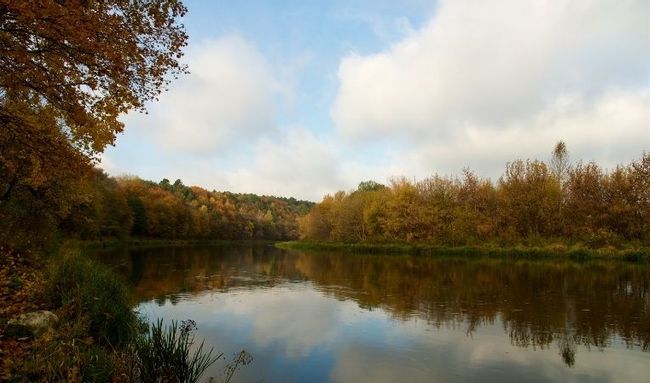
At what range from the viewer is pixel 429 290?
Result: 73.7 feet

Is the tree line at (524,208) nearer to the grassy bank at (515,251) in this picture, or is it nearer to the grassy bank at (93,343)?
the grassy bank at (515,251)

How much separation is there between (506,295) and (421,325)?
7900mm

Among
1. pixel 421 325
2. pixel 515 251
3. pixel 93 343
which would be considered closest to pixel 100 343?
pixel 93 343

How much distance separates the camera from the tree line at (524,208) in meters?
45.9

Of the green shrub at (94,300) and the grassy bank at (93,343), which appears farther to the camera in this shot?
the green shrub at (94,300)

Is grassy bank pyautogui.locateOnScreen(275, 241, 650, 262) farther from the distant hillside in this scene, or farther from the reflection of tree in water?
the distant hillside

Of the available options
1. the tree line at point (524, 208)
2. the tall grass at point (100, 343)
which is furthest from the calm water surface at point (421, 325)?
the tree line at point (524, 208)

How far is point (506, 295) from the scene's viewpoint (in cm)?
2064

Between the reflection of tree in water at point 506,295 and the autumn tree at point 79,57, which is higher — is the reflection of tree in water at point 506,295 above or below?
below

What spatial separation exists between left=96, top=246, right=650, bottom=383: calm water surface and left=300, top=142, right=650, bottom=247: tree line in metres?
21.7

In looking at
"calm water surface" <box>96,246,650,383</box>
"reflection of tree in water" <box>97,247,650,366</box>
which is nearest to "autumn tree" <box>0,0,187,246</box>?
"calm water surface" <box>96,246,650,383</box>

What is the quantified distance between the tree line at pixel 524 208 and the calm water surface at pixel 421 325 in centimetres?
2169

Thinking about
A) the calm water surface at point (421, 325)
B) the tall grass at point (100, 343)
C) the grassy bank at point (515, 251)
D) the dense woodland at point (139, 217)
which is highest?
the dense woodland at point (139, 217)

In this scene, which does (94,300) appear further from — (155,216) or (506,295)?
(155,216)
